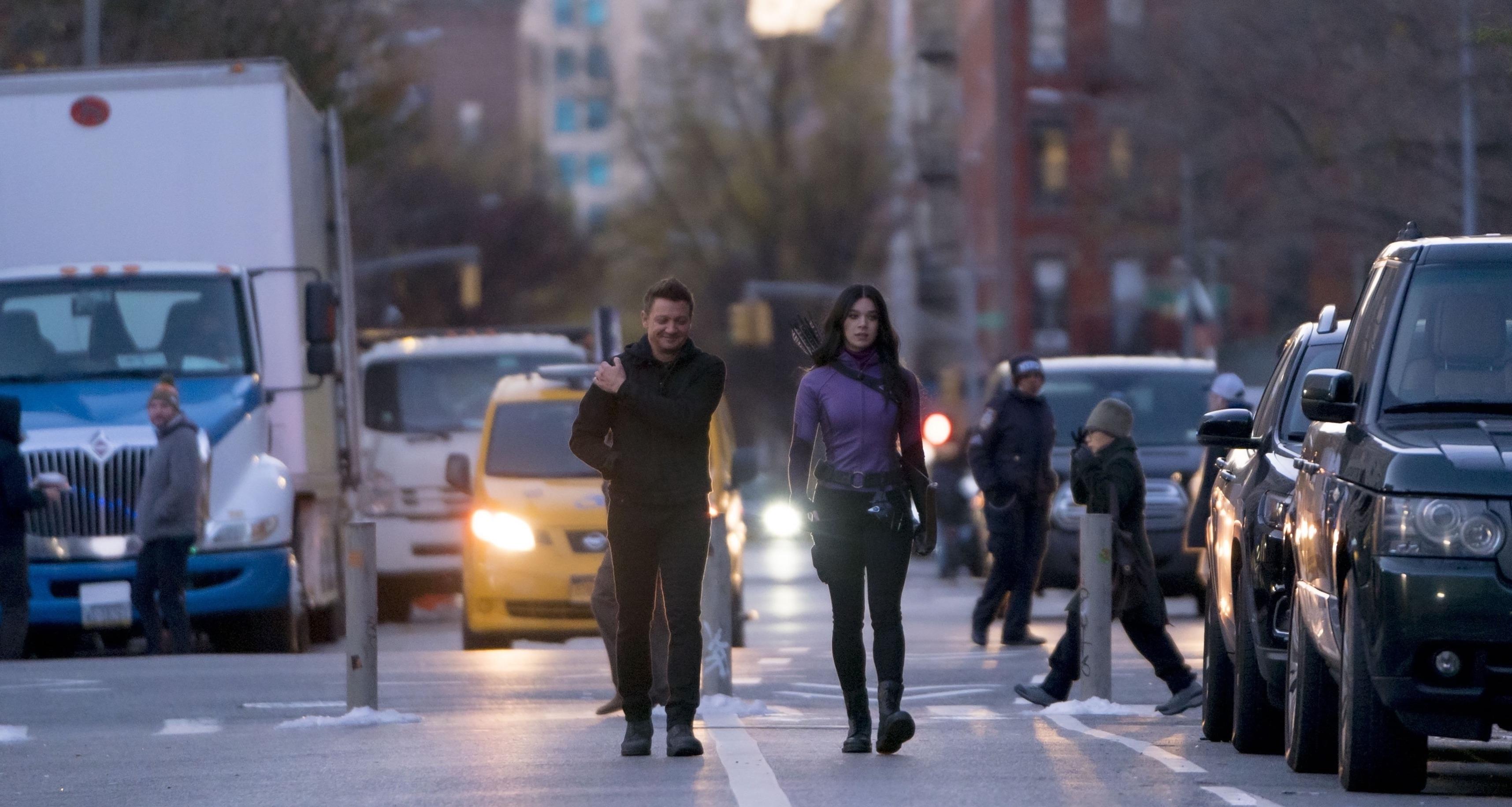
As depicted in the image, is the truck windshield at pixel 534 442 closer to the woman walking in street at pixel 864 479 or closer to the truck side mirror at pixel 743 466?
the truck side mirror at pixel 743 466

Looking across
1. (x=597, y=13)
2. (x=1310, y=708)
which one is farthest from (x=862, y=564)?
(x=597, y=13)

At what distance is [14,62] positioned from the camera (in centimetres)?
3303

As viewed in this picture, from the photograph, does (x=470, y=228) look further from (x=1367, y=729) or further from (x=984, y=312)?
(x=1367, y=729)

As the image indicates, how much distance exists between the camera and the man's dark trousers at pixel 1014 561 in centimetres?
1844

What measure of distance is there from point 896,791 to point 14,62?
26119mm

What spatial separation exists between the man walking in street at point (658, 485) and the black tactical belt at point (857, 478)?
466mm

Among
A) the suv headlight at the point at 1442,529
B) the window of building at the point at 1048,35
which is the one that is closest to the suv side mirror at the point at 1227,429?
the suv headlight at the point at 1442,529

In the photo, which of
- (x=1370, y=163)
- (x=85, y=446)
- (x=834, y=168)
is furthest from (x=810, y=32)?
(x=85, y=446)

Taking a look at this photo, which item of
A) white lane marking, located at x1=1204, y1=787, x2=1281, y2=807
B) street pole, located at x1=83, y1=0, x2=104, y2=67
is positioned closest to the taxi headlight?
white lane marking, located at x1=1204, y1=787, x2=1281, y2=807

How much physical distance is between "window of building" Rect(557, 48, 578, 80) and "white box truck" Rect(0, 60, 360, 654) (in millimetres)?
123003

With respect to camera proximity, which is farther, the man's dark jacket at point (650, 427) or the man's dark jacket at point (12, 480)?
the man's dark jacket at point (12, 480)

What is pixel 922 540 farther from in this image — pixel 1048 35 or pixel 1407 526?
pixel 1048 35

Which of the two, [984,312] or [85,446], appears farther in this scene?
[984,312]

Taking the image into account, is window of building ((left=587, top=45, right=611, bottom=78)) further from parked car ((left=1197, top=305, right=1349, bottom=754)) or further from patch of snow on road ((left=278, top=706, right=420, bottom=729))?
parked car ((left=1197, top=305, right=1349, bottom=754))
